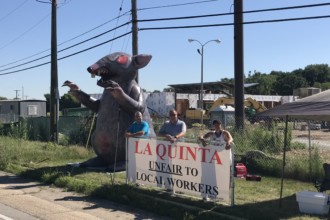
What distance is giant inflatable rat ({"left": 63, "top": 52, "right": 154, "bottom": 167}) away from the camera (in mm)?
11820

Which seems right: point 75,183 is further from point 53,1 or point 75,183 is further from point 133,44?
point 53,1

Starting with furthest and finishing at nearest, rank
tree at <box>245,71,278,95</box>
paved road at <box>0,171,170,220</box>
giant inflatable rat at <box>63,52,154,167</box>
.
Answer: tree at <box>245,71,278,95</box> → giant inflatable rat at <box>63,52,154,167</box> → paved road at <box>0,171,170,220</box>

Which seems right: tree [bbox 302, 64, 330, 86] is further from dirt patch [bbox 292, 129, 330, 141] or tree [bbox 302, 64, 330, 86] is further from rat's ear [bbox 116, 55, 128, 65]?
rat's ear [bbox 116, 55, 128, 65]

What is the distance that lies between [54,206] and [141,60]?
16.4ft

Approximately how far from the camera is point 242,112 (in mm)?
16281

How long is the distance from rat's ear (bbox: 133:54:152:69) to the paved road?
392 centimetres

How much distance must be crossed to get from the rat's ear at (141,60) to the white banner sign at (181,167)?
2968 millimetres

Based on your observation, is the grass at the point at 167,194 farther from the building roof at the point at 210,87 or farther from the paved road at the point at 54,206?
the building roof at the point at 210,87

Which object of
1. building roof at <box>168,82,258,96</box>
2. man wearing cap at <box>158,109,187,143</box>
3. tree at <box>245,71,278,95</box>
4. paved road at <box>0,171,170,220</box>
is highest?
tree at <box>245,71,278,95</box>

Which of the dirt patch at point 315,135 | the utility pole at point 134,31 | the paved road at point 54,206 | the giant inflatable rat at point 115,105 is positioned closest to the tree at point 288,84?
the dirt patch at point 315,135

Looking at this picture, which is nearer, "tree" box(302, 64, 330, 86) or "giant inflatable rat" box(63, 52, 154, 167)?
"giant inflatable rat" box(63, 52, 154, 167)

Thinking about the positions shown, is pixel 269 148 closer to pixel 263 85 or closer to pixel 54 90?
pixel 54 90

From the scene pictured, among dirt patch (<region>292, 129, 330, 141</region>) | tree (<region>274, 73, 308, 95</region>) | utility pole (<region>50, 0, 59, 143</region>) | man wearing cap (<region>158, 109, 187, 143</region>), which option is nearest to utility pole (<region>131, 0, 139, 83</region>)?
utility pole (<region>50, 0, 59, 143</region>)

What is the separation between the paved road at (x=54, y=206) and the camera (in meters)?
7.70
